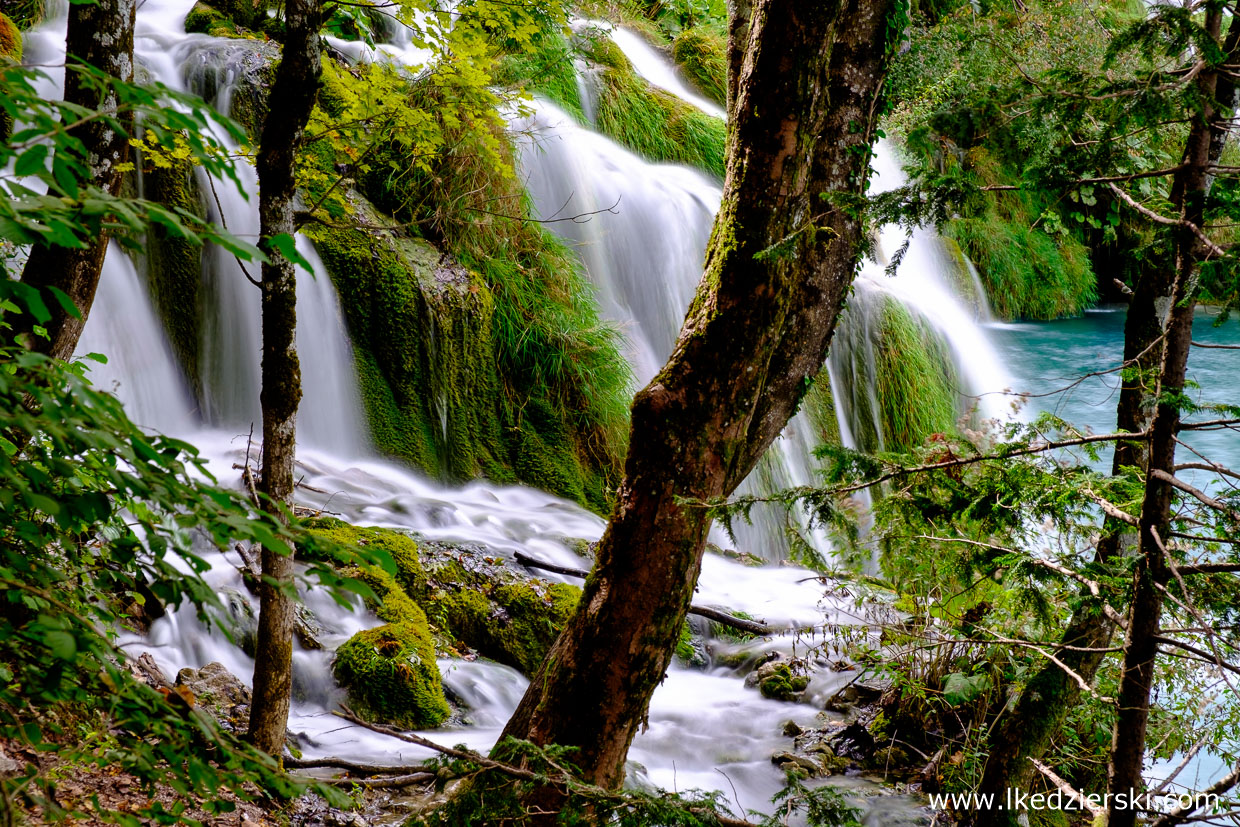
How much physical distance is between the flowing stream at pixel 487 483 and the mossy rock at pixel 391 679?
0.41 ft

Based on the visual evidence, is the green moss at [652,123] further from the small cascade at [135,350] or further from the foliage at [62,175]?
the foliage at [62,175]

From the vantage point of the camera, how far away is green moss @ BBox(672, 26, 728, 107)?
13.3 meters

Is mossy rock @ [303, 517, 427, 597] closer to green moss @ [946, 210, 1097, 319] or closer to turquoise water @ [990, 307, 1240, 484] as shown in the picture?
turquoise water @ [990, 307, 1240, 484]

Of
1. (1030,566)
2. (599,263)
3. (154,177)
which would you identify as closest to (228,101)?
A: (154,177)

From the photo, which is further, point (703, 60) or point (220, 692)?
point (703, 60)

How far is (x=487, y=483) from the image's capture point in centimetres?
721

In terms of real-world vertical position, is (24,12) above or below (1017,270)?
above

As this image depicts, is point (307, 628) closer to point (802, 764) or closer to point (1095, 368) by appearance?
point (802, 764)

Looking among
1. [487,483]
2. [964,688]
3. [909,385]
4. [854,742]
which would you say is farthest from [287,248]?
[909,385]

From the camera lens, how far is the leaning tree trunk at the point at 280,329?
2.85 meters

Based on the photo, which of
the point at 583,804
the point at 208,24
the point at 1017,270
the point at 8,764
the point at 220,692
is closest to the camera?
the point at 583,804

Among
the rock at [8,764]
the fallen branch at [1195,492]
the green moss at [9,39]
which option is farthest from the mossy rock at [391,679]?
the green moss at [9,39]

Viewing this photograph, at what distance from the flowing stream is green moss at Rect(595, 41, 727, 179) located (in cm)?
32

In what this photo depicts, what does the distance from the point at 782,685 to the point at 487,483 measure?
118 inches
